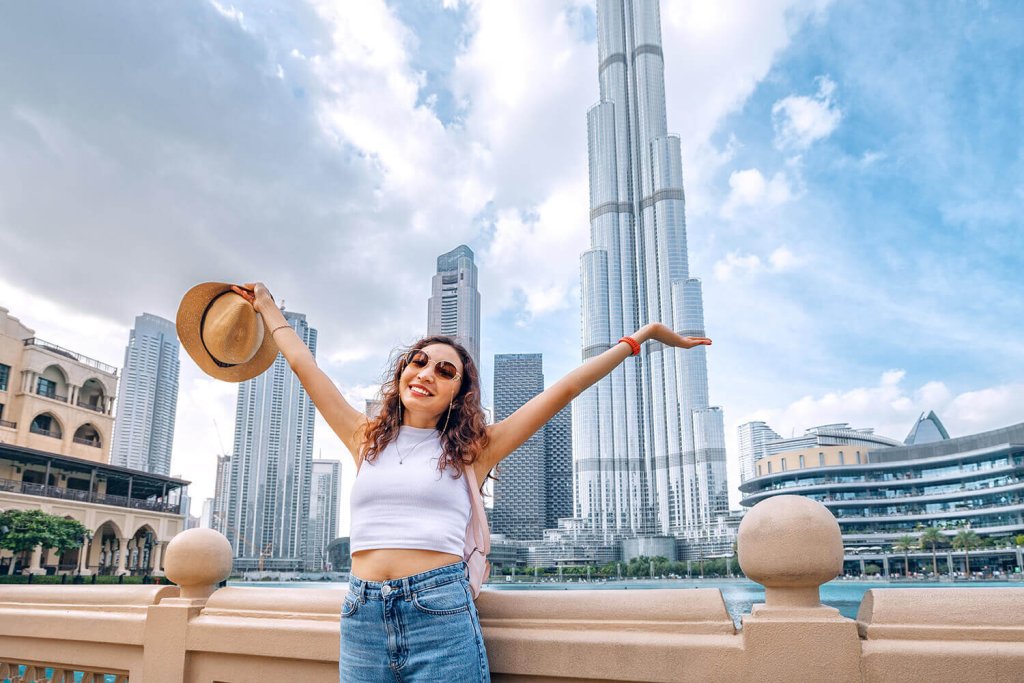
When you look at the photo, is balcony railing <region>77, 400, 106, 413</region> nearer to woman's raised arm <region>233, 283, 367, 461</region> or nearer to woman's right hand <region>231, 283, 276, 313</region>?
woman's right hand <region>231, 283, 276, 313</region>

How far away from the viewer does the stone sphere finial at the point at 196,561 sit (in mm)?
3047

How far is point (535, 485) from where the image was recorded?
127 m

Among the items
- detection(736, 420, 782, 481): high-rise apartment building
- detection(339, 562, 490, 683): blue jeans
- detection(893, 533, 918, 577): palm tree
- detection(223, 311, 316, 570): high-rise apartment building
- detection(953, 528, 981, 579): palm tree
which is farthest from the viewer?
detection(736, 420, 782, 481): high-rise apartment building

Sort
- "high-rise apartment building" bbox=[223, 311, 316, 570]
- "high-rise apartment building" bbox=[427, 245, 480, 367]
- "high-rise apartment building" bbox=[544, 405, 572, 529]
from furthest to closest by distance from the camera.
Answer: "high-rise apartment building" bbox=[427, 245, 480, 367]
"high-rise apartment building" bbox=[544, 405, 572, 529]
"high-rise apartment building" bbox=[223, 311, 316, 570]

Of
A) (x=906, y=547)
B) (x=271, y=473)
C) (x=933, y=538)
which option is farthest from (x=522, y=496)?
(x=933, y=538)

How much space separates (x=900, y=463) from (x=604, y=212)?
230ft

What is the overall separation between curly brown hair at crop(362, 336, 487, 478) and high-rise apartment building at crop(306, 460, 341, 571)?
125796mm

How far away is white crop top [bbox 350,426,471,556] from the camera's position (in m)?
1.91

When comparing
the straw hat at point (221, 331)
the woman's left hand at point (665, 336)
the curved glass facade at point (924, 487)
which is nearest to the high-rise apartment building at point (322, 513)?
the curved glass facade at point (924, 487)

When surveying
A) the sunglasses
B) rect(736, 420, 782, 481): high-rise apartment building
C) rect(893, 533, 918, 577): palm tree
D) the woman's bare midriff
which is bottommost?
rect(893, 533, 918, 577): palm tree

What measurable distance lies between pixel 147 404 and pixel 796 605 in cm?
15408

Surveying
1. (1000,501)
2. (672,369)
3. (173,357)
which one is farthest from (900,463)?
(173,357)

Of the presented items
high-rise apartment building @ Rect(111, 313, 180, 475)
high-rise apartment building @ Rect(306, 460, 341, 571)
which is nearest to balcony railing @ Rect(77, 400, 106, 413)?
high-rise apartment building @ Rect(306, 460, 341, 571)

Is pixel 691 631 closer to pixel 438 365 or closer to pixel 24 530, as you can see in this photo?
pixel 438 365
